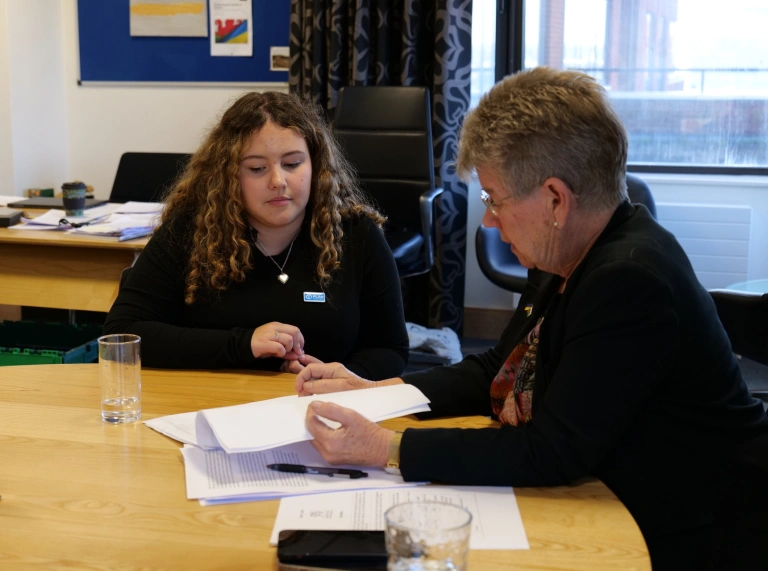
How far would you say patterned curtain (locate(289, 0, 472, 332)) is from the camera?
13.5 ft

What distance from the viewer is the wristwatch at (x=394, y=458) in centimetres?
122

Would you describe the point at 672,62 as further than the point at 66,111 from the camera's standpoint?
No

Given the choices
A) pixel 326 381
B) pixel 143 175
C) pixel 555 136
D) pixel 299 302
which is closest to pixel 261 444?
pixel 326 381

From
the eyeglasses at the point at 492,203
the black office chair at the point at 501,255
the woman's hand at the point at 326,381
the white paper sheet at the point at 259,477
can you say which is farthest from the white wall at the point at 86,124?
the white paper sheet at the point at 259,477

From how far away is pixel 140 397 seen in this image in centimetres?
147

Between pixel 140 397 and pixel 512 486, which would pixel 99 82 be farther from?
pixel 512 486

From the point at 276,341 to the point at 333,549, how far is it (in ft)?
2.50

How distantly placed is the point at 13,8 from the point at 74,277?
83.8 inches

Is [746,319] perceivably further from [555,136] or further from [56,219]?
[56,219]

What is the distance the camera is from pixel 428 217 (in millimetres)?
3670

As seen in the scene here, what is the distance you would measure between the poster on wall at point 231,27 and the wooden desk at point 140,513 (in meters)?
3.40

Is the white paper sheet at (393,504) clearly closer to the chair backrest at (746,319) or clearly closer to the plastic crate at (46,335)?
the chair backrest at (746,319)

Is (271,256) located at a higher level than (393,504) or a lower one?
higher

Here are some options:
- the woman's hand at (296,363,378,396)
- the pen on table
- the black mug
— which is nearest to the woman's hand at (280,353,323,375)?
the woman's hand at (296,363,378,396)
